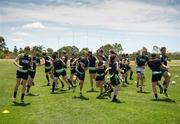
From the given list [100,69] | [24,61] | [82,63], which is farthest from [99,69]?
[24,61]

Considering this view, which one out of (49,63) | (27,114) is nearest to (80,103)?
(27,114)

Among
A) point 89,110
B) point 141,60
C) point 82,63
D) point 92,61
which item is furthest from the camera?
point 141,60

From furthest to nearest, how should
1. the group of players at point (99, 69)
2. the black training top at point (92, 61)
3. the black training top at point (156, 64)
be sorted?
1. the black training top at point (92, 61)
2. the black training top at point (156, 64)
3. the group of players at point (99, 69)

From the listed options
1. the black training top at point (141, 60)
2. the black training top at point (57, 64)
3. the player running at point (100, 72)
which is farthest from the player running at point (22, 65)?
the black training top at point (141, 60)

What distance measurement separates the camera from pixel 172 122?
44.2ft

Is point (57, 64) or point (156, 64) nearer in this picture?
point (156, 64)

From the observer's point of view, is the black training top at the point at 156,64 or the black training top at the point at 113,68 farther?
the black training top at the point at 156,64

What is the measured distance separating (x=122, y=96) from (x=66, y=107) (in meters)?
5.10

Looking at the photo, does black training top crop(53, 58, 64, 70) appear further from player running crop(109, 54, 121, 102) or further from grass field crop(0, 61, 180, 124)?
player running crop(109, 54, 121, 102)

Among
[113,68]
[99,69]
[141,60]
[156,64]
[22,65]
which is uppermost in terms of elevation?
[141,60]

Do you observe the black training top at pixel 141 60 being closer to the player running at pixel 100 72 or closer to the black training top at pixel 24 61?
the player running at pixel 100 72

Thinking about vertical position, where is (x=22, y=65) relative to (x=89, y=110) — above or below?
above

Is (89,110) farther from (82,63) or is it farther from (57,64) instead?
(57,64)

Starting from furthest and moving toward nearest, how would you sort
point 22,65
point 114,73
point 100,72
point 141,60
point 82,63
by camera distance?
1. point 141,60
2. point 100,72
3. point 82,63
4. point 114,73
5. point 22,65
